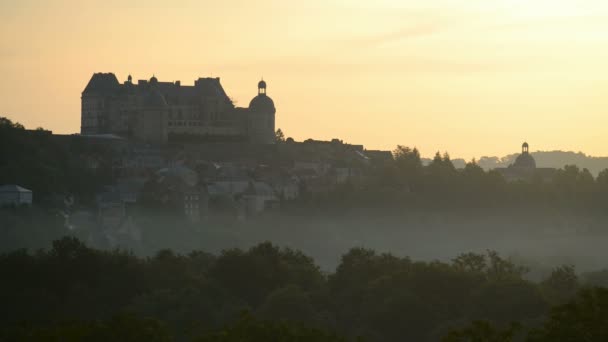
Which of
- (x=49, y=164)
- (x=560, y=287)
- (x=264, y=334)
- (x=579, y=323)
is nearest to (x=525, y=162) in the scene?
(x=49, y=164)

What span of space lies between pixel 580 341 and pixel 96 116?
105125mm

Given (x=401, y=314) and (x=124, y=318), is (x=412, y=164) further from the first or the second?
(x=124, y=318)

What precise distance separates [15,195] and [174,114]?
2203 cm

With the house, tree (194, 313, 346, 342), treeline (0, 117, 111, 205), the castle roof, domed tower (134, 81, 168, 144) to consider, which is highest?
the castle roof

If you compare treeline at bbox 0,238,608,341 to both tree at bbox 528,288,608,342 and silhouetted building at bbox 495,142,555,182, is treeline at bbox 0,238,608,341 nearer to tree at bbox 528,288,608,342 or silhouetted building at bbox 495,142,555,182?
tree at bbox 528,288,608,342

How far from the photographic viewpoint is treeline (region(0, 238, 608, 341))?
6981cm

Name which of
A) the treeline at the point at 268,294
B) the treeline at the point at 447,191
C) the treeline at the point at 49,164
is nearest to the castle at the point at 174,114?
the treeline at the point at 49,164

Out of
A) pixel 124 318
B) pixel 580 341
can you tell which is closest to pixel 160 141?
pixel 124 318

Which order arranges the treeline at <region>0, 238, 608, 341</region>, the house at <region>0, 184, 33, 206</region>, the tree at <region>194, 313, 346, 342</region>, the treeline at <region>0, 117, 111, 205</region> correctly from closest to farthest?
the tree at <region>194, 313, 346, 342</region>
the treeline at <region>0, 238, 608, 341</region>
the house at <region>0, 184, 33, 206</region>
the treeline at <region>0, 117, 111, 205</region>

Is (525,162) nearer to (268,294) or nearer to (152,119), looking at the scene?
(152,119)

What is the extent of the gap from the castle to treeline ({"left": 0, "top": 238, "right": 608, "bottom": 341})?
59.0 metres

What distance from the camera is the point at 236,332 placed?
5553 centimetres

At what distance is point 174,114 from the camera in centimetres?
14925

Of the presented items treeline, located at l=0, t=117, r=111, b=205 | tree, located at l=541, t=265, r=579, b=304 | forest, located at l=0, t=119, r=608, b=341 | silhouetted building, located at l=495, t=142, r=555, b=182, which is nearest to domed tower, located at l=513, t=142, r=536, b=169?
silhouetted building, located at l=495, t=142, r=555, b=182
